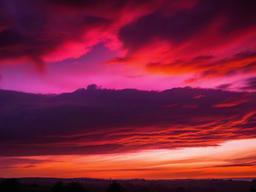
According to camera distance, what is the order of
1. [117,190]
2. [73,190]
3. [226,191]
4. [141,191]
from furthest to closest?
[226,191] → [141,191] → [117,190] → [73,190]

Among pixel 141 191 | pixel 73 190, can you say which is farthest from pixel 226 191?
pixel 73 190

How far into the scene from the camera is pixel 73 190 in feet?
220

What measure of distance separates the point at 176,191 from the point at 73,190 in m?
48.9

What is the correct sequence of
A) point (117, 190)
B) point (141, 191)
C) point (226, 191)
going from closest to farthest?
1. point (117, 190)
2. point (141, 191)
3. point (226, 191)

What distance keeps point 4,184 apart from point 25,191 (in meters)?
5.11

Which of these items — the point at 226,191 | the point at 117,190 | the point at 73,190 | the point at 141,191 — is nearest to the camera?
the point at 73,190

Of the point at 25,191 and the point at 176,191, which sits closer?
the point at 25,191

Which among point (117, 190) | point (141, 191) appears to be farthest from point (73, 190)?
point (141, 191)

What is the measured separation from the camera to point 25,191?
71.2 m

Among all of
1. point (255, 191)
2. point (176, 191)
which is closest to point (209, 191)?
point (176, 191)

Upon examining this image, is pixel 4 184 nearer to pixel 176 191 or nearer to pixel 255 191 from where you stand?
pixel 255 191

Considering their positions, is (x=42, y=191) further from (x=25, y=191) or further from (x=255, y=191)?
(x=255, y=191)

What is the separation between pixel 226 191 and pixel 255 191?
1855 inches

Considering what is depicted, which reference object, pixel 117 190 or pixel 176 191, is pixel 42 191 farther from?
pixel 176 191
